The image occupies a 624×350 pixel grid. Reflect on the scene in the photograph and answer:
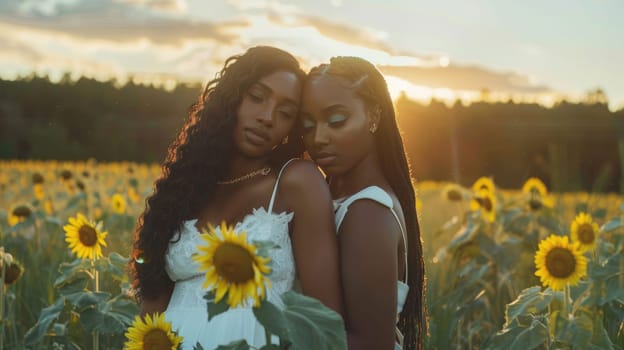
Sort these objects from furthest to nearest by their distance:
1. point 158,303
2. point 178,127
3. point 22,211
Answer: point 178,127
point 22,211
point 158,303

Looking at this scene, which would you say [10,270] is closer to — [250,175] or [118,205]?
[250,175]

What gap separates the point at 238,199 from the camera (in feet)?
10.2

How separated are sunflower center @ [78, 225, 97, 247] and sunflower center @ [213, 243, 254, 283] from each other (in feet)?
5.80

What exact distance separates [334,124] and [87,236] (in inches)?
50.9

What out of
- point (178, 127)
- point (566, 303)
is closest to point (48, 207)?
point (566, 303)

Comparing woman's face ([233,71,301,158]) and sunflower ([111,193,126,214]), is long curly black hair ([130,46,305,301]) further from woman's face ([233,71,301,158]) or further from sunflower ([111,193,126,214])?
sunflower ([111,193,126,214])

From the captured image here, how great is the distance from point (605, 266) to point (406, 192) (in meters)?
0.81

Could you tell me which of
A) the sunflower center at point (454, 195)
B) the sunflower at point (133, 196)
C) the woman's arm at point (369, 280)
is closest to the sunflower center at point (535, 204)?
the sunflower center at point (454, 195)

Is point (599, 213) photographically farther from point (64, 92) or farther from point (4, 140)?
point (64, 92)

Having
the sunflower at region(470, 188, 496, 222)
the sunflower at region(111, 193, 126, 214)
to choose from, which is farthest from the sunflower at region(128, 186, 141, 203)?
the sunflower at region(470, 188, 496, 222)

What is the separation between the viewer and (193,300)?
3035mm

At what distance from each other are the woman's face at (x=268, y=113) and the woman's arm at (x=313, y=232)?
0.64 ft

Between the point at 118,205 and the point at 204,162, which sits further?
the point at 118,205

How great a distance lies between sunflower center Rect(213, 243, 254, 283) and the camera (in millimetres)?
1879
